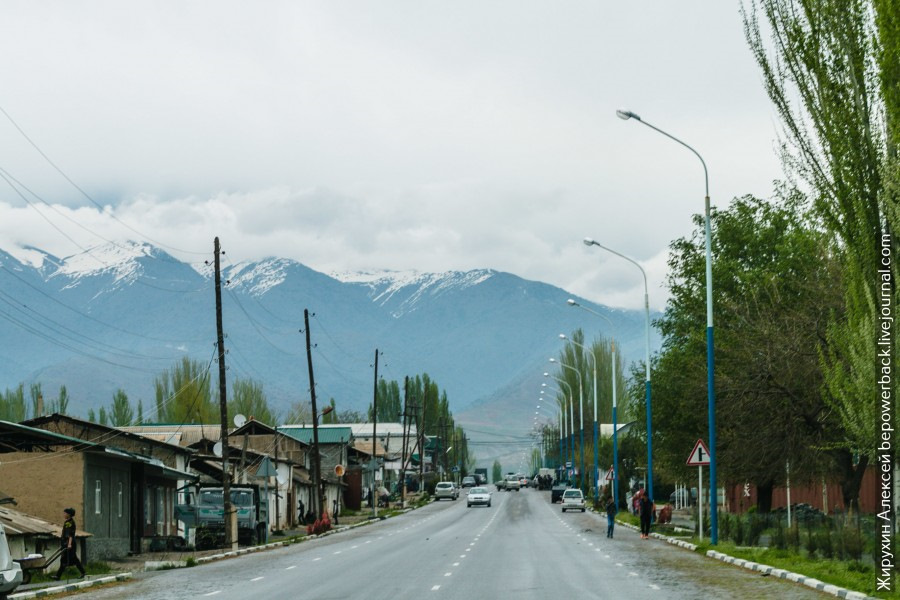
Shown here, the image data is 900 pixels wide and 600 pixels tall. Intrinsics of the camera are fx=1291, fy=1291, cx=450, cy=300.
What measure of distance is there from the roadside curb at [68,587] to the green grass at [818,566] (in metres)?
15.5

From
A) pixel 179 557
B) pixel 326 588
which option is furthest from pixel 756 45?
pixel 179 557

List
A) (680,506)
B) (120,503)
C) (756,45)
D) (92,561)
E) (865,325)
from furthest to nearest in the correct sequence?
(680,506), (120,503), (92,561), (756,45), (865,325)

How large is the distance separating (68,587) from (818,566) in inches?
643

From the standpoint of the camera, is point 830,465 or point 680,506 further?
point 680,506

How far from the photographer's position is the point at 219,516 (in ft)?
167

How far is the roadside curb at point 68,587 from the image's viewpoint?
84.6ft

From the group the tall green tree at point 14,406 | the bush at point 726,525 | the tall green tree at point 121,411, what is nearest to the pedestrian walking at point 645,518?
the bush at point 726,525

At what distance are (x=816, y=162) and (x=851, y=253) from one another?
2.13m

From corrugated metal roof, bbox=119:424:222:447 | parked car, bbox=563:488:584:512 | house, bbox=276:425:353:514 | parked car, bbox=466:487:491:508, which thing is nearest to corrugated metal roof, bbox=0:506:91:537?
corrugated metal roof, bbox=119:424:222:447

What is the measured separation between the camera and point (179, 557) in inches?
1692

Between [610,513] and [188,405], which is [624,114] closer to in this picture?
[610,513]

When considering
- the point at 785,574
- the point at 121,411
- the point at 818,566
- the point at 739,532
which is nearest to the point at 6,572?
the point at 785,574

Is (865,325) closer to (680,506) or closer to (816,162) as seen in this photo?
(816,162)

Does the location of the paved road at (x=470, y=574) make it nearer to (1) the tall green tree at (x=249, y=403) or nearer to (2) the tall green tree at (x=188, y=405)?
(2) the tall green tree at (x=188, y=405)
